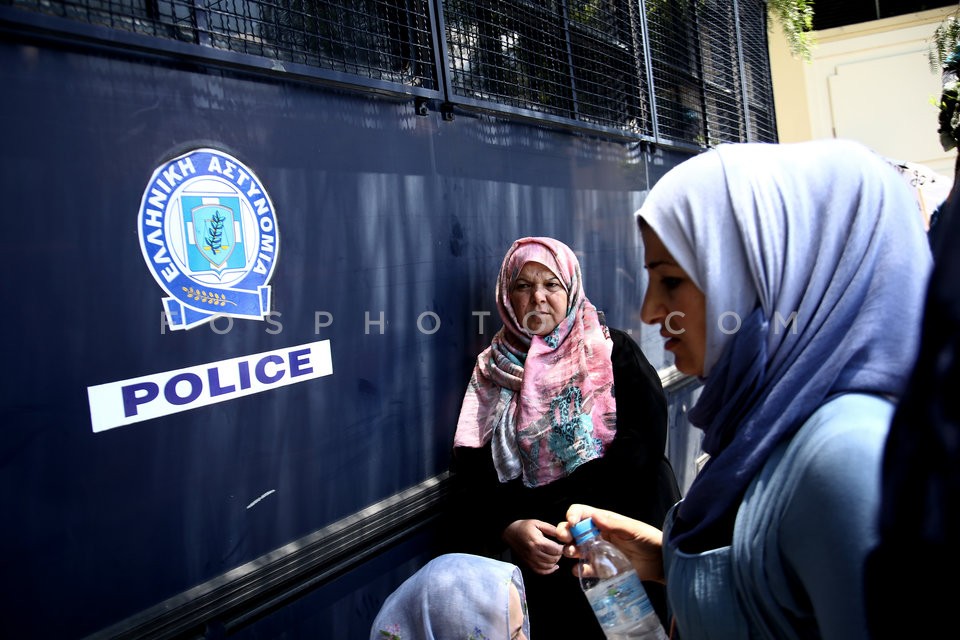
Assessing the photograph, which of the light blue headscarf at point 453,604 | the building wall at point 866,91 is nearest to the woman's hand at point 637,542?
the light blue headscarf at point 453,604

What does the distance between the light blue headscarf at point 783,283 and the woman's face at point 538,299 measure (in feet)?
4.74

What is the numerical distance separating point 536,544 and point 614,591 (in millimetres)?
615

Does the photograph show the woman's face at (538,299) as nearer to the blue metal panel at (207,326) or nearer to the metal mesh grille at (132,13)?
the blue metal panel at (207,326)

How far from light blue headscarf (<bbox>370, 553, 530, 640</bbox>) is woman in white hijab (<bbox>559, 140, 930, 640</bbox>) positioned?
0.67 metres

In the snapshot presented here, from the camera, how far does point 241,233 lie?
6.30 ft

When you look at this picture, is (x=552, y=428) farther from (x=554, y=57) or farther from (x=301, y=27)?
(x=554, y=57)

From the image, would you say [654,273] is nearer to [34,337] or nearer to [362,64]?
[34,337]

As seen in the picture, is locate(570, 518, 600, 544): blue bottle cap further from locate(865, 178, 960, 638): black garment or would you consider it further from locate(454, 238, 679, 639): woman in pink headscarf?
locate(865, 178, 960, 638): black garment

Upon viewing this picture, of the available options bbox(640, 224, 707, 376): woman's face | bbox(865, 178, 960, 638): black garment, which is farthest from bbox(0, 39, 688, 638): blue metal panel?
bbox(865, 178, 960, 638): black garment

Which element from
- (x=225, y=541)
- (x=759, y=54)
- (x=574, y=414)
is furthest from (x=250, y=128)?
(x=759, y=54)

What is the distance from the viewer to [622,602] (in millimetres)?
1604

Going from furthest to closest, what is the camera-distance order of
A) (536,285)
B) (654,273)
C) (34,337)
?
(536,285)
(34,337)
(654,273)

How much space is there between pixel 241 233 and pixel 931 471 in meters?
1.74

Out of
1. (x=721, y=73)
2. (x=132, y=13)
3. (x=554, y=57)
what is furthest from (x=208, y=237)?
(x=721, y=73)
